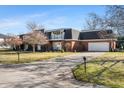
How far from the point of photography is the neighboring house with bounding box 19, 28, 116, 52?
31475mm

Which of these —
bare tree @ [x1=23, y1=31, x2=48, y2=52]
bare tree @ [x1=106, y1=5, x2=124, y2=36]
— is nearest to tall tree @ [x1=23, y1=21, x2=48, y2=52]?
bare tree @ [x1=23, y1=31, x2=48, y2=52]

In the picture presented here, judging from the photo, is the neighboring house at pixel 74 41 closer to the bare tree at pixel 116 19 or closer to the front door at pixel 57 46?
the front door at pixel 57 46

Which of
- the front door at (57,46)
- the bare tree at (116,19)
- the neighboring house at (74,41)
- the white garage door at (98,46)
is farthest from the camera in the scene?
the front door at (57,46)

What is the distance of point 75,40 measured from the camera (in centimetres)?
3319

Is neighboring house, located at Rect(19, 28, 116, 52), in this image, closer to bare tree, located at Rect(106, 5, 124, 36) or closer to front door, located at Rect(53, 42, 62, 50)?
front door, located at Rect(53, 42, 62, 50)

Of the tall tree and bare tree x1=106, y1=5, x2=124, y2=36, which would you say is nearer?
bare tree x1=106, y1=5, x2=124, y2=36

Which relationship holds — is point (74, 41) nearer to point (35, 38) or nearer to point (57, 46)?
point (57, 46)

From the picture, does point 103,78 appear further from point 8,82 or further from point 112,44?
point 112,44

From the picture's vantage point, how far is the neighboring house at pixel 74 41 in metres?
31.5

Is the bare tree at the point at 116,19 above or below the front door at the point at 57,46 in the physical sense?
above

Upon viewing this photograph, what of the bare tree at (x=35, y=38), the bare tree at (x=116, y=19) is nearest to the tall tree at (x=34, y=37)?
the bare tree at (x=35, y=38)
